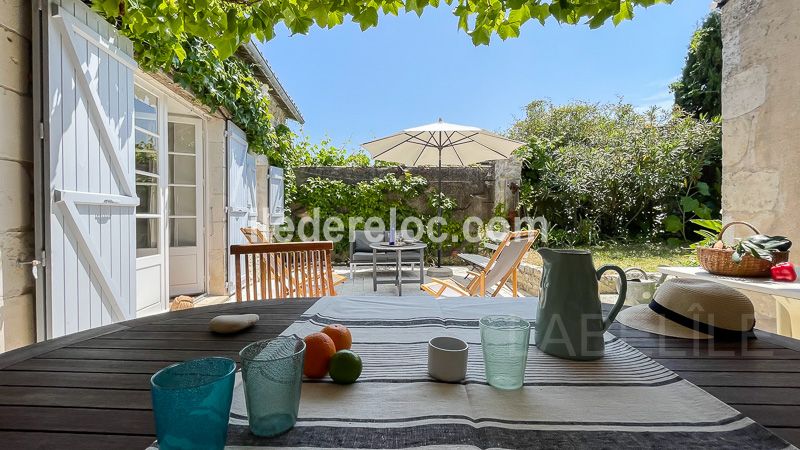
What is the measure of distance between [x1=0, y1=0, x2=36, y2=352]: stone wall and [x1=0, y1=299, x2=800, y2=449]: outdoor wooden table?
1068mm

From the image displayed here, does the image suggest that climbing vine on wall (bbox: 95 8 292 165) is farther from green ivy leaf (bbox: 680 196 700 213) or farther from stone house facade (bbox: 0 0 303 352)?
green ivy leaf (bbox: 680 196 700 213)

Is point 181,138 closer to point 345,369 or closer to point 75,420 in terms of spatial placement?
point 75,420

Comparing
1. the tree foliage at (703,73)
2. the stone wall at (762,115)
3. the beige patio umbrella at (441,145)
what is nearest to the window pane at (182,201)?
the beige patio umbrella at (441,145)

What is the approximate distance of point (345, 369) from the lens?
683 millimetres

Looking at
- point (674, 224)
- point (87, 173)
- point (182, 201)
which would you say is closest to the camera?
point (87, 173)

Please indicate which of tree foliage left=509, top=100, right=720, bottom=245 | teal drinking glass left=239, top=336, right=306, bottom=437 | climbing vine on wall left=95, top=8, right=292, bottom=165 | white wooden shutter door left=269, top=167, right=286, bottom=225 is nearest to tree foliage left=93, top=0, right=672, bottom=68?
climbing vine on wall left=95, top=8, right=292, bottom=165

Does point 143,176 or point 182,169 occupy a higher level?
point 182,169

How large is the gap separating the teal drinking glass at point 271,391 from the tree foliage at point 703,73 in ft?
37.1

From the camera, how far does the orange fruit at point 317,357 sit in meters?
0.70

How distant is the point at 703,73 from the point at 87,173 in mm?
11951

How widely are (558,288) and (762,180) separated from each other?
8.79 ft

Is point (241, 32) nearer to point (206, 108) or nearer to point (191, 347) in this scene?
point (191, 347)

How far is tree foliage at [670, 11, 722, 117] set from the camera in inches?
339

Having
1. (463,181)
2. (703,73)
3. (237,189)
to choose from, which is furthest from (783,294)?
(703,73)
